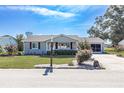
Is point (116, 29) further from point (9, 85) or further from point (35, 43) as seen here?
point (9, 85)

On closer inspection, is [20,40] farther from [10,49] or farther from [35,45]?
[10,49]

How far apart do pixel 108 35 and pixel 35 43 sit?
2034 cm

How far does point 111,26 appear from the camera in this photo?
186ft

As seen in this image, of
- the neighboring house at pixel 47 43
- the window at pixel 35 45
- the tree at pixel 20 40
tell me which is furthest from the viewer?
the tree at pixel 20 40

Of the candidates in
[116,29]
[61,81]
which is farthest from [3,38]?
[61,81]

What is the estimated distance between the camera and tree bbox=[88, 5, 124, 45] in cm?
5609

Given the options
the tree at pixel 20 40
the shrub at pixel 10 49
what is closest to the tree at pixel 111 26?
the tree at pixel 20 40

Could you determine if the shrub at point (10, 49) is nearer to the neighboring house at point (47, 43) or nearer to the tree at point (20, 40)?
the neighboring house at point (47, 43)

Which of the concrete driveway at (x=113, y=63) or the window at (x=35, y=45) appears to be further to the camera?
the window at (x=35, y=45)

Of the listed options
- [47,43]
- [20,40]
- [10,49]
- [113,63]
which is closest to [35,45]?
[47,43]

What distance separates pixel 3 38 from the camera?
5116 centimetres

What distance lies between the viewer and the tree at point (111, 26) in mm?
56094

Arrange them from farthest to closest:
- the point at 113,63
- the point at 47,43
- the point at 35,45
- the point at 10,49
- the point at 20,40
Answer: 1. the point at 20,40
2. the point at 35,45
3. the point at 47,43
4. the point at 10,49
5. the point at 113,63

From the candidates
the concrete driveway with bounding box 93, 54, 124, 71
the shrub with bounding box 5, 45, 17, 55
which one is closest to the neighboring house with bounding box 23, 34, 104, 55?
the shrub with bounding box 5, 45, 17, 55
